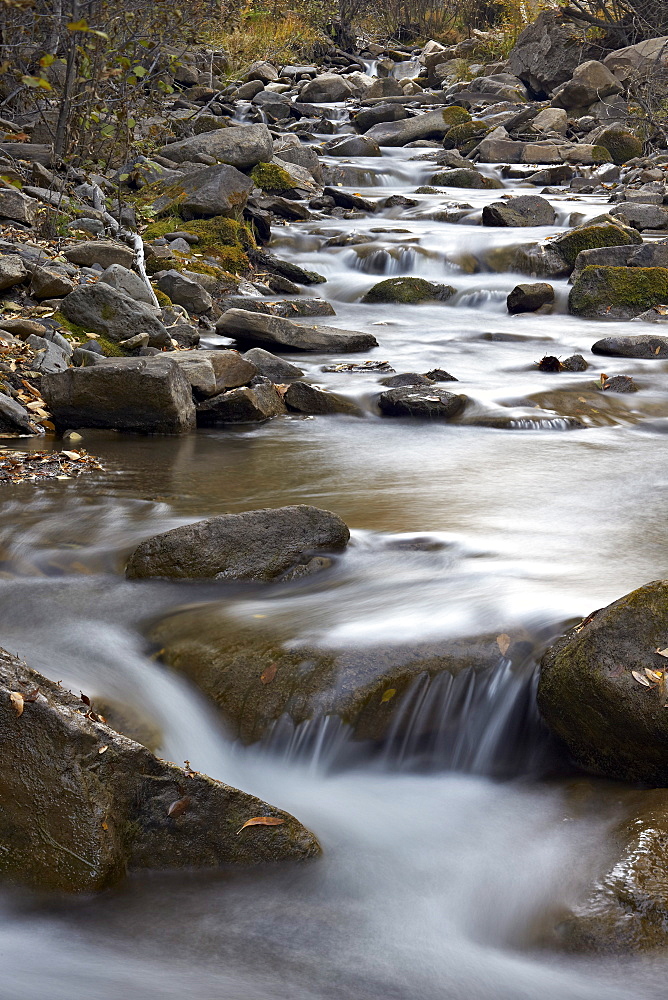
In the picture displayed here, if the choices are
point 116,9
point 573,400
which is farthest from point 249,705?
point 116,9

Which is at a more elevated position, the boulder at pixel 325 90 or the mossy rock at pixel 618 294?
the boulder at pixel 325 90

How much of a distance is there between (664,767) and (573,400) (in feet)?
17.6

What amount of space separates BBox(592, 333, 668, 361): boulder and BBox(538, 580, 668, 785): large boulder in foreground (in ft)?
22.1

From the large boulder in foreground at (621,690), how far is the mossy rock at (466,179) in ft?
53.3

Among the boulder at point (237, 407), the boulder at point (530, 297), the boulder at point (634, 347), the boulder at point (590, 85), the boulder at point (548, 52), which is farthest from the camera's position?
the boulder at point (548, 52)

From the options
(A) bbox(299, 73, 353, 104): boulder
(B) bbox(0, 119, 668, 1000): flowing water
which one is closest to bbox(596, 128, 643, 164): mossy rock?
(A) bbox(299, 73, 353, 104): boulder

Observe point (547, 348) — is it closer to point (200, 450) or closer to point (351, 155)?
point (200, 450)

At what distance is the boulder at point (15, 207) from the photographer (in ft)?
30.1

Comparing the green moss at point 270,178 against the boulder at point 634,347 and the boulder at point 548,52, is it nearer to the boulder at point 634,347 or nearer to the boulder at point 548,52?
the boulder at point 634,347

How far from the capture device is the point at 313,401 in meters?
7.43

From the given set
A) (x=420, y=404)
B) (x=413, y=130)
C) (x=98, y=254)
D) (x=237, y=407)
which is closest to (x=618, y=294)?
(x=420, y=404)

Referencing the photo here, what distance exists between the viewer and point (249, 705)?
3297 millimetres

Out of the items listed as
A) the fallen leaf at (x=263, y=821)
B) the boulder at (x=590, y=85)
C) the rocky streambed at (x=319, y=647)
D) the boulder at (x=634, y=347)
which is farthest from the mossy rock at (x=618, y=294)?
the boulder at (x=590, y=85)

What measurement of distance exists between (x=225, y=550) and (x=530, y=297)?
8.34 m
